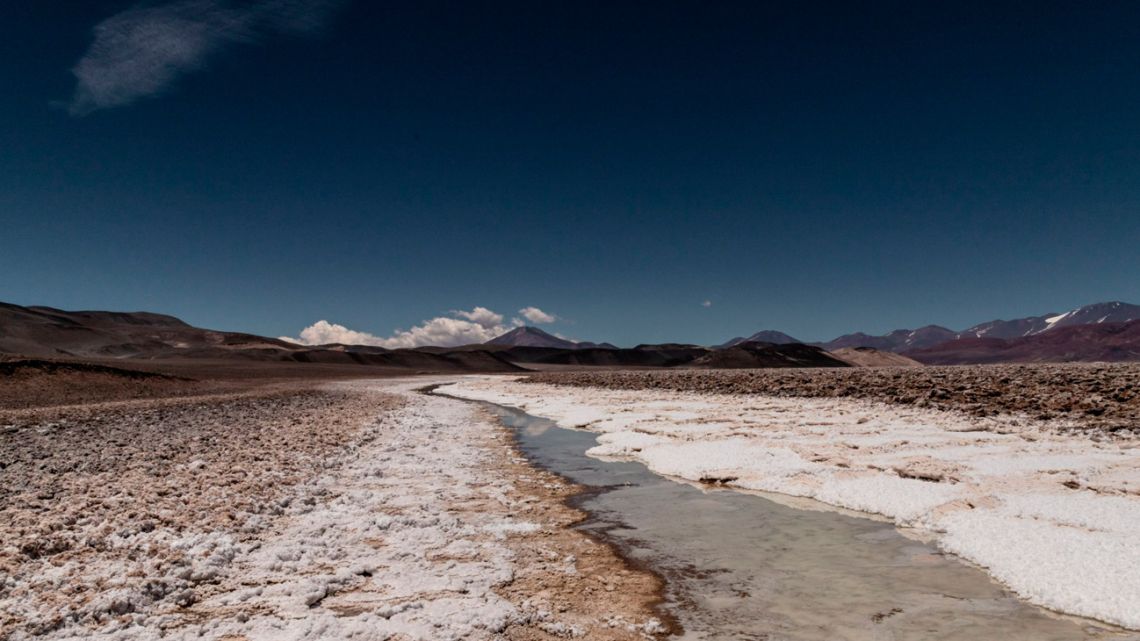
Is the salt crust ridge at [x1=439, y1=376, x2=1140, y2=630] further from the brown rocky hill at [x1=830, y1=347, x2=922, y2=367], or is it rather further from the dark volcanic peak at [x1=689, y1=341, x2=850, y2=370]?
the brown rocky hill at [x1=830, y1=347, x2=922, y2=367]

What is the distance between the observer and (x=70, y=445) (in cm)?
1183

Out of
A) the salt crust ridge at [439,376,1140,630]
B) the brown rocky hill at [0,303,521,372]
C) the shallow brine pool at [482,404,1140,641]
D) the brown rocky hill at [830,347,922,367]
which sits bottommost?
the shallow brine pool at [482,404,1140,641]

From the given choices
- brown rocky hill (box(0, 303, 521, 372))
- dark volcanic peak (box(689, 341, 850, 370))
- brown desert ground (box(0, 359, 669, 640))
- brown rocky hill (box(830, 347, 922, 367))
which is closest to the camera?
brown desert ground (box(0, 359, 669, 640))

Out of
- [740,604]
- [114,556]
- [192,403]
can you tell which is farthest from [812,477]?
[192,403]

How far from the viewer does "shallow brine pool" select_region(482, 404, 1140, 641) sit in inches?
154

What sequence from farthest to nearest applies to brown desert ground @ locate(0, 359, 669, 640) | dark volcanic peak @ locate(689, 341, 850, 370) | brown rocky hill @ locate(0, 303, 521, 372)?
dark volcanic peak @ locate(689, 341, 850, 370), brown rocky hill @ locate(0, 303, 521, 372), brown desert ground @ locate(0, 359, 669, 640)

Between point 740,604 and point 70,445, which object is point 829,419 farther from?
point 70,445

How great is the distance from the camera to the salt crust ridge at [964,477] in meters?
4.69

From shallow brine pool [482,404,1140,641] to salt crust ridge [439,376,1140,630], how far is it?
338 millimetres

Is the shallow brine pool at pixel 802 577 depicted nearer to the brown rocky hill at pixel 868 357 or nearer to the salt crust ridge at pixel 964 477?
the salt crust ridge at pixel 964 477

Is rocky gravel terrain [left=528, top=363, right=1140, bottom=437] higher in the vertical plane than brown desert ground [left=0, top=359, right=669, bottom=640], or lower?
higher

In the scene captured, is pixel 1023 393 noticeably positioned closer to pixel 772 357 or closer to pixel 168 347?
pixel 772 357

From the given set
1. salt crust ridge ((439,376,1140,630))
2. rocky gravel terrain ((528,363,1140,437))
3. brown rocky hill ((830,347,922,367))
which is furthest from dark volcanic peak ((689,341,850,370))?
salt crust ridge ((439,376,1140,630))

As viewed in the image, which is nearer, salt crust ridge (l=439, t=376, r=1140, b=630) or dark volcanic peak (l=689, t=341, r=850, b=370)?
salt crust ridge (l=439, t=376, r=1140, b=630)
